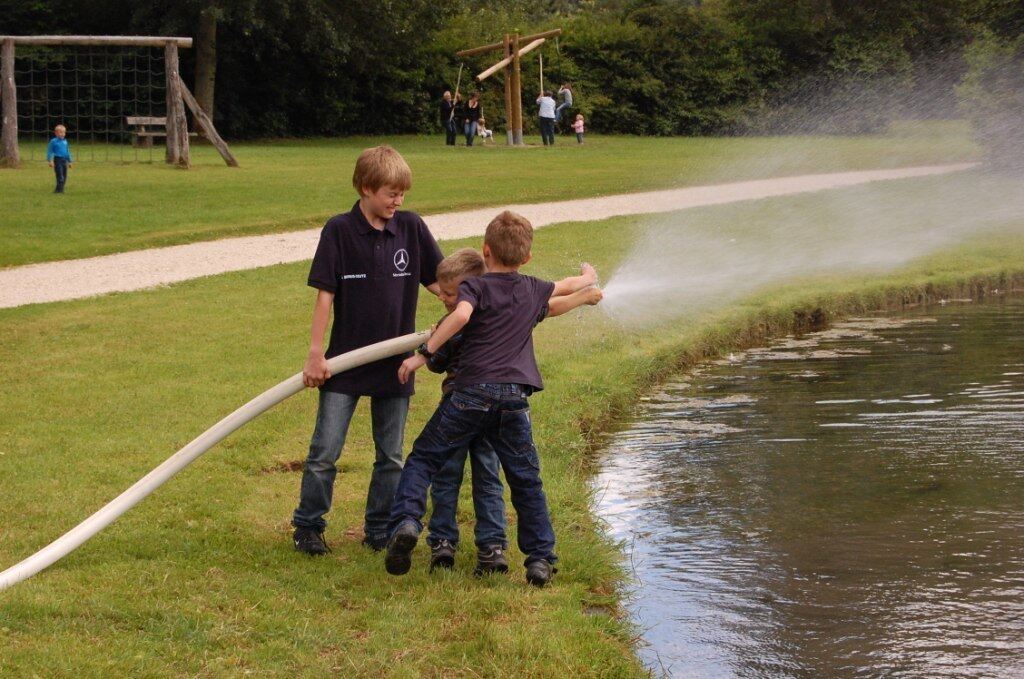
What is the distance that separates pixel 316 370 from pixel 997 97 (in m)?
18.7

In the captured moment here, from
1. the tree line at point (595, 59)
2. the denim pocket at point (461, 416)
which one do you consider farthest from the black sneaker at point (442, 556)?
the tree line at point (595, 59)

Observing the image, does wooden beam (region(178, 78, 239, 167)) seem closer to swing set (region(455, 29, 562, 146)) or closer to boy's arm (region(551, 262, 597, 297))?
swing set (region(455, 29, 562, 146))

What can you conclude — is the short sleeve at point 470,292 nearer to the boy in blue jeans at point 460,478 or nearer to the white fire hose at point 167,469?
the boy in blue jeans at point 460,478

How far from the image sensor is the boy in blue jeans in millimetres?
5016

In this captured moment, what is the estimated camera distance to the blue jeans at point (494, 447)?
4.88 m

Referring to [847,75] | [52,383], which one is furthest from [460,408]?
[847,75]

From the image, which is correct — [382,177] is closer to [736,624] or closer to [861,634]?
[736,624]

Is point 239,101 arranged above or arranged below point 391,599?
above

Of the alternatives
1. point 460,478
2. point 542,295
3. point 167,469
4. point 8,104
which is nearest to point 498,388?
point 542,295

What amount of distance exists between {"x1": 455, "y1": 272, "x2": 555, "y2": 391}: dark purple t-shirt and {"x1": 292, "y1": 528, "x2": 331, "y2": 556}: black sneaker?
87 centimetres

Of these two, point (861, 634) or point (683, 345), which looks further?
point (683, 345)

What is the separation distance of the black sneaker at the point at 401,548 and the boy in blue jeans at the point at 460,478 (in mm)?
331

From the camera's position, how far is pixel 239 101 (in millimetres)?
38062

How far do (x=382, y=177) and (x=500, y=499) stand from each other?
1.34m
